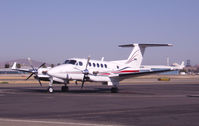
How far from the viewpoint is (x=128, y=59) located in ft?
123

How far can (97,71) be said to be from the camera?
107ft

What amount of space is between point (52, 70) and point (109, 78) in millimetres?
6339

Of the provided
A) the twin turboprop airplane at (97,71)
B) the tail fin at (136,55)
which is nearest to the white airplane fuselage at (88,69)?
the twin turboprop airplane at (97,71)

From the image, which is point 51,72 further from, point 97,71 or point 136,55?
point 136,55

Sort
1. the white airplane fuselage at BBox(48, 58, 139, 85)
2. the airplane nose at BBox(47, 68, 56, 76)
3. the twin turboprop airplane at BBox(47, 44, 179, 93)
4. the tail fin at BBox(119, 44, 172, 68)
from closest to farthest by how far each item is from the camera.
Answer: the airplane nose at BBox(47, 68, 56, 76), the white airplane fuselage at BBox(48, 58, 139, 85), the twin turboprop airplane at BBox(47, 44, 179, 93), the tail fin at BBox(119, 44, 172, 68)

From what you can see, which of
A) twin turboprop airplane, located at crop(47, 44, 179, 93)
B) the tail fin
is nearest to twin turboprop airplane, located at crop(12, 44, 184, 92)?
twin turboprop airplane, located at crop(47, 44, 179, 93)

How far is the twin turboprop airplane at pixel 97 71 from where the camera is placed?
31234 mm

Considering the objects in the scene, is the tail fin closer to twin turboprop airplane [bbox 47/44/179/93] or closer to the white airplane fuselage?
twin turboprop airplane [bbox 47/44/179/93]

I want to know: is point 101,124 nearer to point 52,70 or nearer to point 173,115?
point 173,115

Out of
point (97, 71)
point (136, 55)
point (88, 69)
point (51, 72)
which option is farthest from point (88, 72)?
point (136, 55)

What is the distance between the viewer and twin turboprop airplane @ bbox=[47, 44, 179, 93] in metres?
31.2

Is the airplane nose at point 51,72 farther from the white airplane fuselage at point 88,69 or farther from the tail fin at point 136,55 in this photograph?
the tail fin at point 136,55

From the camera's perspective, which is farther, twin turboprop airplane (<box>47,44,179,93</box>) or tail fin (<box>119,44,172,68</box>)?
tail fin (<box>119,44,172,68</box>)

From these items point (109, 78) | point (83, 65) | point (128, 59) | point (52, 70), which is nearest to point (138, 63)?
point (128, 59)
